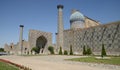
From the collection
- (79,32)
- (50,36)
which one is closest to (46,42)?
(50,36)

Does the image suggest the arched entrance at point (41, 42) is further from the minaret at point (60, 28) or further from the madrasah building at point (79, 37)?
the minaret at point (60, 28)

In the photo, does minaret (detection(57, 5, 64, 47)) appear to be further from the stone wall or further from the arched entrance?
the arched entrance

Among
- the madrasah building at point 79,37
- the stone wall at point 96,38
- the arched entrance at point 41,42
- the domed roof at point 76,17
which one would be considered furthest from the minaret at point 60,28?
the arched entrance at point 41,42

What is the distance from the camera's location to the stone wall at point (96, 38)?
28.3 meters

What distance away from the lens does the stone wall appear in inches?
1116

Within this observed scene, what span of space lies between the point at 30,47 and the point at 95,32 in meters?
19.9

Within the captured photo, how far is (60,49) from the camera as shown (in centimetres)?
3662

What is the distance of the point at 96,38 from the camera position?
1265 inches

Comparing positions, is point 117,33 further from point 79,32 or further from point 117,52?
point 79,32

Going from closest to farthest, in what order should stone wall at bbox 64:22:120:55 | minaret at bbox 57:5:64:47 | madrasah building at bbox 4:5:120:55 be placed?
1. stone wall at bbox 64:22:120:55
2. madrasah building at bbox 4:5:120:55
3. minaret at bbox 57:5:64:47

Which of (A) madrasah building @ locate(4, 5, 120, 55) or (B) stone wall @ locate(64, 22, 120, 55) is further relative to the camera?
(A) madrasah building @ locate(4, 5, 120, 55)

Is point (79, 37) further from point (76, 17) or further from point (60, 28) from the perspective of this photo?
point (76, 17)

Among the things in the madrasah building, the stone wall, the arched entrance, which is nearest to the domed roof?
the madrasah building

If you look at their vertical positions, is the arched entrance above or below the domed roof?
below
